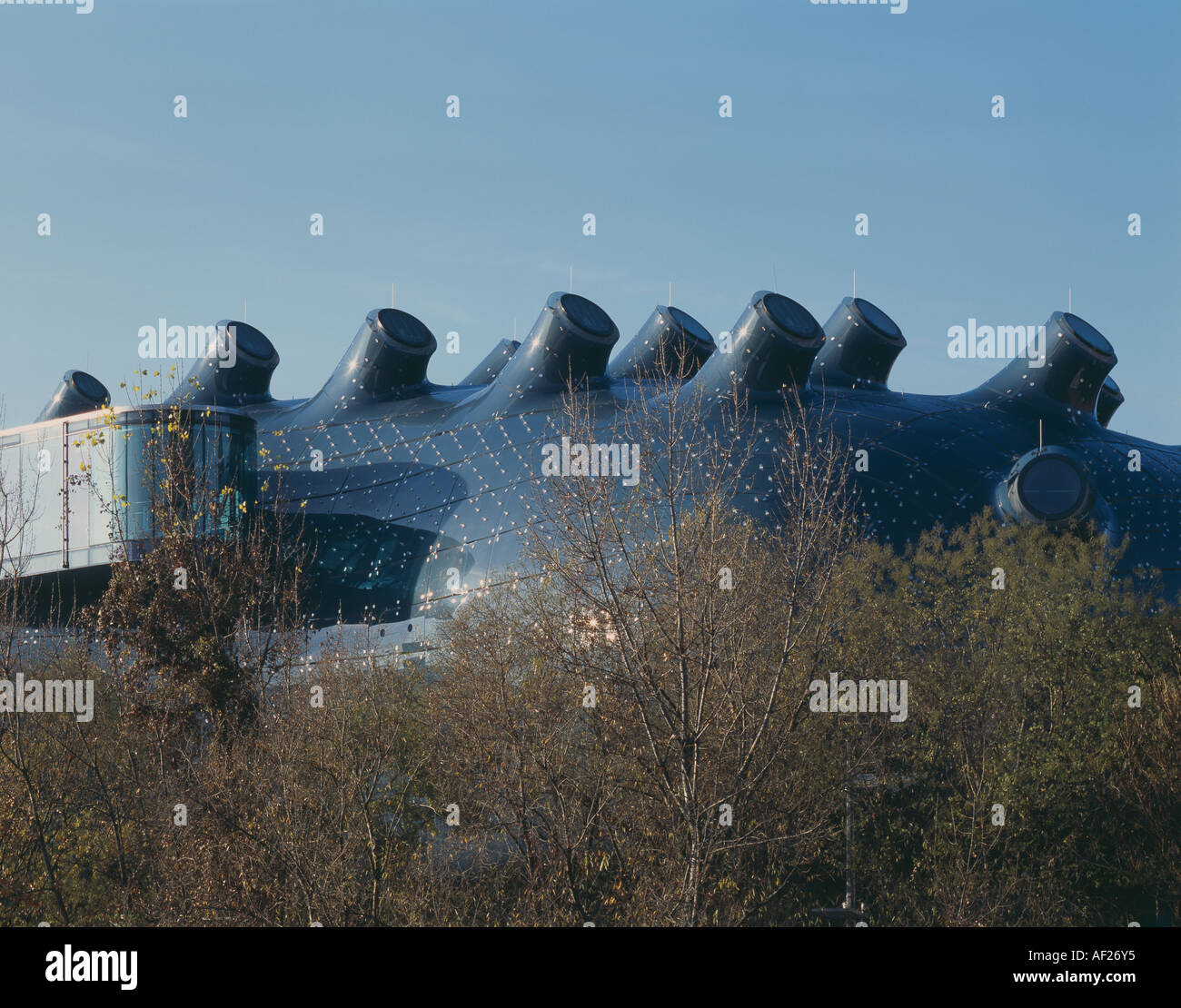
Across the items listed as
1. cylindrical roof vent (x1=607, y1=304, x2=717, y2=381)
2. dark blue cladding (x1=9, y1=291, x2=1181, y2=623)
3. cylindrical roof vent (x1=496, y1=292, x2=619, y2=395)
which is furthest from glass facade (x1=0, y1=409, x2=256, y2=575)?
cylindrical roof vent (x1=607, y1=304, x2=717, y2=381)

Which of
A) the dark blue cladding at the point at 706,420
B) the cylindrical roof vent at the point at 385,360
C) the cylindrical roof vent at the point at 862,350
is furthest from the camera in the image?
the cylindrical roof vent at the point at 385,360

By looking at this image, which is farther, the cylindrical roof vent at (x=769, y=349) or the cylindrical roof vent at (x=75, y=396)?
the cylindrical roof vent at (x=75, y=396)

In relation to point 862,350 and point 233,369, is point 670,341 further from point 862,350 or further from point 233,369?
point 233,369

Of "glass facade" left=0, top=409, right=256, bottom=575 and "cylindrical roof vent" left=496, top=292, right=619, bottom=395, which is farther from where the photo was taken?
"cylindrical roof vent" left=496, top=292, right=619, bottom=395

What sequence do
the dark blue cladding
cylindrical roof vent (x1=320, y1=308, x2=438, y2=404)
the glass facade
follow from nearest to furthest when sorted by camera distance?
the dark blue cladding, the glass facade, cylindrical roof vent (x1=320, y1=308, x2=438, y2=404)

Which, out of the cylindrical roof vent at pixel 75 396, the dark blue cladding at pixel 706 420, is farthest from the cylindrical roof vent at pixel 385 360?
the cylindrical roof vent at pixel 75 396

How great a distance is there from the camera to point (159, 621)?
92.3ft

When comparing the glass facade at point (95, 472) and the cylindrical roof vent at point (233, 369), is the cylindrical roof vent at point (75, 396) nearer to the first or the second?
the cylindrical roof vent at point (233, 369)

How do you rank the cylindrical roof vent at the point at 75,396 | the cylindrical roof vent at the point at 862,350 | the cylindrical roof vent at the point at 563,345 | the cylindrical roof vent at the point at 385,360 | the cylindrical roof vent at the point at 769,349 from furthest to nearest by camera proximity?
the cylindrical roof vent at the point at 75,396 → the cylindrical roof vent at the point at 385,360 → the cylindrical roof vent at the point at 862,350 → the cylindrical roof vent at the point at 563,345 → the cylindrical roof vent at the point at 769,349

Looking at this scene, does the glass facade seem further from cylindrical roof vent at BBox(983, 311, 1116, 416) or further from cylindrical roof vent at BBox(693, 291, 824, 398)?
cylindrical roof vent at BBox(983, 311, 1116, 416)

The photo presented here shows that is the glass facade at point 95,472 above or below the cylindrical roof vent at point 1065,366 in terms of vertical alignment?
below

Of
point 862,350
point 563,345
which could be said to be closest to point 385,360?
point 563,345

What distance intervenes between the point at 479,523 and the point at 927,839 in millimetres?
16848
